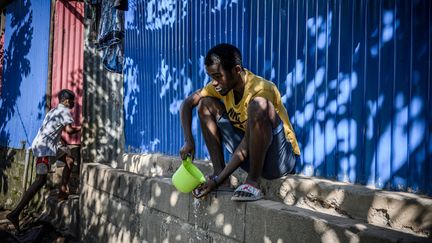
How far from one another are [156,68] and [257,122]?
2.99 metres

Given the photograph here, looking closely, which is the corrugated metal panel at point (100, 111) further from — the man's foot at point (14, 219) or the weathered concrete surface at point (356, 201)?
the weathered concrete surface at point (356, 201)

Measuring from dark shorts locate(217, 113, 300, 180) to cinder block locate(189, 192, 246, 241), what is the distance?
1.26ft

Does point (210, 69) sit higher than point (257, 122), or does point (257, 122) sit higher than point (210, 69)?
point (210, 69)

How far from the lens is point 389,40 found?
8.49ft

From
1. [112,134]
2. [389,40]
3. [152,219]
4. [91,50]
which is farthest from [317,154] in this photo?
[91,50]

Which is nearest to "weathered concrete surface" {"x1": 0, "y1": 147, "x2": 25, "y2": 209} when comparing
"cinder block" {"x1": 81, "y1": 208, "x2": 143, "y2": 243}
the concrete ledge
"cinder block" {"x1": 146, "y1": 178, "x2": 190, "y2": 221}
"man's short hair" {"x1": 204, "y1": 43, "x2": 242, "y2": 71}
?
the concrete ledge

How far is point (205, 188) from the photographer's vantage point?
124 inches

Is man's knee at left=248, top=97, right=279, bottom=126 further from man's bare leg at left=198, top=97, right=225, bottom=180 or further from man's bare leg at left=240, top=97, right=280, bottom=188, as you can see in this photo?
man's bare leg at left=198, top=97, right=225, bottom=180

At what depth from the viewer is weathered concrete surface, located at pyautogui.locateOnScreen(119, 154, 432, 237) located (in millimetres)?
2307

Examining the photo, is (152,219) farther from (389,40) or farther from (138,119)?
(389,40)

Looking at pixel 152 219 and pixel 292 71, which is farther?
pixel 152 219

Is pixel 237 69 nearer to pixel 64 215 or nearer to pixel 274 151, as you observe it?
pixel 274 151

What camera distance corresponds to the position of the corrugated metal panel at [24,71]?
921 centimetres

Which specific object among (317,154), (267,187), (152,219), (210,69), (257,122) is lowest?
(152,219)
